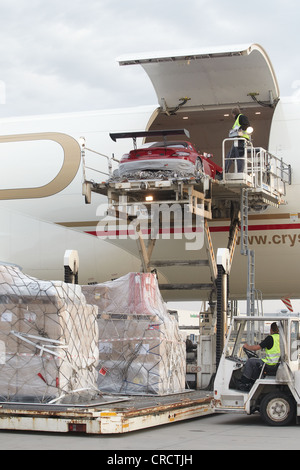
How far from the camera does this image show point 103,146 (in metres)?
18.3

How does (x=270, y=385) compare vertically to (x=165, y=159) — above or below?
below

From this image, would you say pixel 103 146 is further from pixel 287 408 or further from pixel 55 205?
pixel 287 408

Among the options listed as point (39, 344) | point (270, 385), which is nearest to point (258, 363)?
point (270, 385)

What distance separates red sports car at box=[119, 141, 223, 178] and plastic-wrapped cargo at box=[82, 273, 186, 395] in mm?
2316

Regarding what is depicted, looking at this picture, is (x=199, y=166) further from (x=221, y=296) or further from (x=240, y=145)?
(x=221, y=296)

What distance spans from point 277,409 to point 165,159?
5460 millimetres

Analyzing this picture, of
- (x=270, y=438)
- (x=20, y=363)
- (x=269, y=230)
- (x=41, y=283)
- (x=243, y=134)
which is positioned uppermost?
(x=243, y=134)

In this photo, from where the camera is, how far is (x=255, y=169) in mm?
15922

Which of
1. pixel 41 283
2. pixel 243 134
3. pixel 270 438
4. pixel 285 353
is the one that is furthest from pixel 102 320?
pixel 243 134

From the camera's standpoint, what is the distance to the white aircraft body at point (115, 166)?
1723 cm

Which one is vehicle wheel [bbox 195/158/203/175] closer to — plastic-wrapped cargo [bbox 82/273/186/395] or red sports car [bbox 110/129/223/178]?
red sports car [bbox 110/129/223/178]

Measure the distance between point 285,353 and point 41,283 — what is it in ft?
12.9

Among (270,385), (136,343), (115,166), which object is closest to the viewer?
(270,385)

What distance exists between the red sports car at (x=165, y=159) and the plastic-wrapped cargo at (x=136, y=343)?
2316mm
